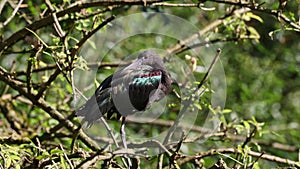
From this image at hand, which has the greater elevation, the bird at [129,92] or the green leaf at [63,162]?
the bird at [129,92]

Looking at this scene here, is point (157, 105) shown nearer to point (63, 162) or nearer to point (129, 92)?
point (129, 92)

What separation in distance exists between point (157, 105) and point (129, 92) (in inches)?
49.4

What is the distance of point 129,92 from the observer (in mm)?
2500

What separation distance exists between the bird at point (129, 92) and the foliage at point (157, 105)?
5.9 inches

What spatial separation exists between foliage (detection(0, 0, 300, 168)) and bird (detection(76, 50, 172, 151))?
150mm

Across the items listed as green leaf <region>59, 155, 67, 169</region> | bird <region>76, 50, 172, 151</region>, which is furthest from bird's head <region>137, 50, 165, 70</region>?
green leaf <region>59, 155, 67, 169</region>

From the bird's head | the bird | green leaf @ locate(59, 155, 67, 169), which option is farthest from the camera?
the bird's head

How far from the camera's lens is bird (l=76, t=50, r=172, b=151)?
97.2 inches

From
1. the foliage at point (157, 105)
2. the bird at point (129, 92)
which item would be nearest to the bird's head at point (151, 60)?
the bird at point (129, 92)

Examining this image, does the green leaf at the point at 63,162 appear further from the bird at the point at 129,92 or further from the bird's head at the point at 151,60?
the bird's head at the point at 151,60

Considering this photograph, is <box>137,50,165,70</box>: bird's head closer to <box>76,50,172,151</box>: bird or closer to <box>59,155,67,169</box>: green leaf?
<box>76,50,172,151</box>: bird

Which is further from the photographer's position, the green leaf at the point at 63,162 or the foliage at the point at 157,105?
the foliage at the point at 157,105

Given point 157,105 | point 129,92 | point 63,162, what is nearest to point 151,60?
point 129,92

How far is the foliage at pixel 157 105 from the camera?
2.70 meters
